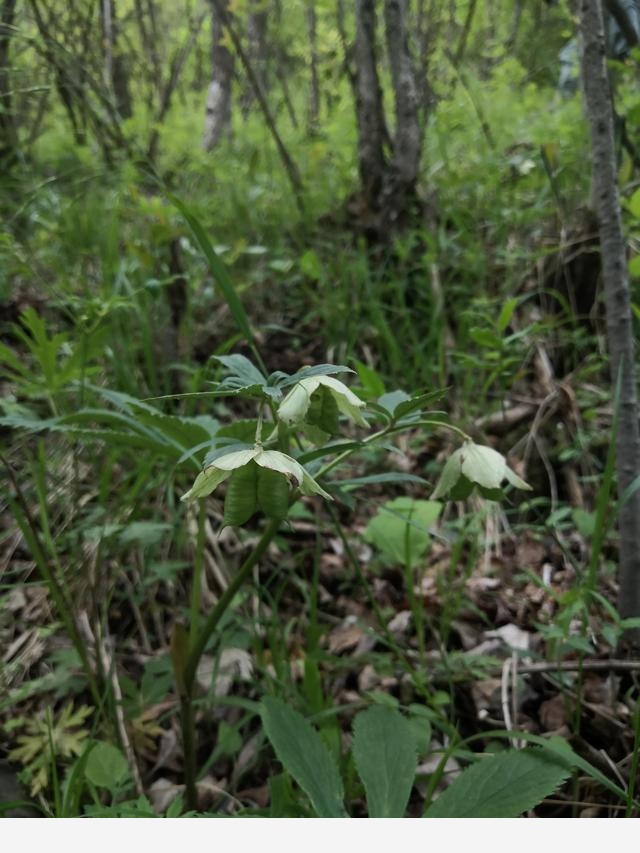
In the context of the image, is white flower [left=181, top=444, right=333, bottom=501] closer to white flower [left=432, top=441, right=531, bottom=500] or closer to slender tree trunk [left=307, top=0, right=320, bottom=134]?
white flower [left=432, top=441, right=531, bottom=500]

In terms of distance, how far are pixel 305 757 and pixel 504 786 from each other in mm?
220

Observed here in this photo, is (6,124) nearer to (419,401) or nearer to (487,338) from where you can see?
(487,338)

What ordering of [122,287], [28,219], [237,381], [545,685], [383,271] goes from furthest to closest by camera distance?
[28,219]
[383,271]
[122,287]
[545,685]
[237,381]

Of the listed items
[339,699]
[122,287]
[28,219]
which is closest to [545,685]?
[339,699]

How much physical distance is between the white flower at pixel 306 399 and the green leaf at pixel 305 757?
37 centimetres

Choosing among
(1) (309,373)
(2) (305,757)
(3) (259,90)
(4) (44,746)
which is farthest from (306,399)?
(3) (259,90)

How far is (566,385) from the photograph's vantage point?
171 cm

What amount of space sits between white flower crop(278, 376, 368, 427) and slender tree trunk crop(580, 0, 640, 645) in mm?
582

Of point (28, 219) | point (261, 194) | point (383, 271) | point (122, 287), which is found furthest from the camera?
point (261, 194)

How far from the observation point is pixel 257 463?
58 centimetres

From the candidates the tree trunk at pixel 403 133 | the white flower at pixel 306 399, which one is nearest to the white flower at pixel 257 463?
the white flower at pixel 306 399

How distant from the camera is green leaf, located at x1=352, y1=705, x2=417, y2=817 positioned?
68cm

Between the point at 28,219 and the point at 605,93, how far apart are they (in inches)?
91.5

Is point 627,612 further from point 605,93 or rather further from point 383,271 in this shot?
point 383,271
